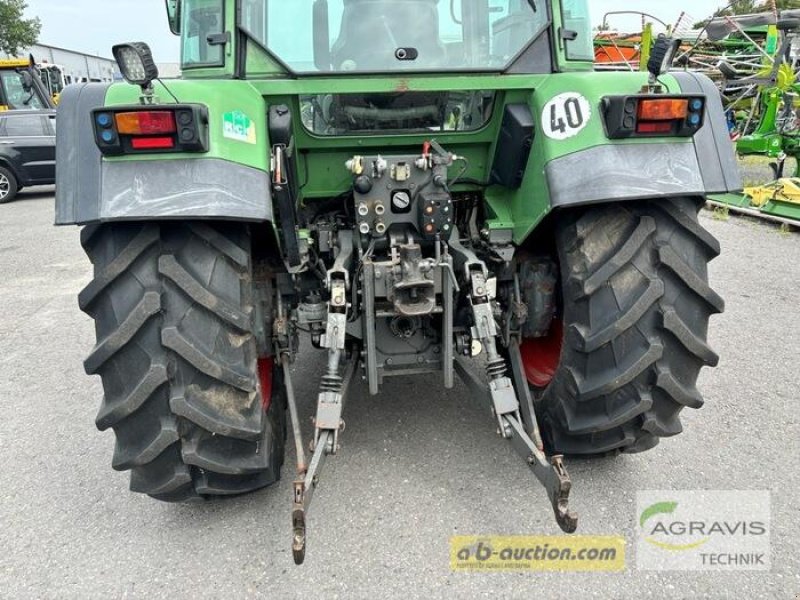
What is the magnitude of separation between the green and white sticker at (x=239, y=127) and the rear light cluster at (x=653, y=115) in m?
1.28

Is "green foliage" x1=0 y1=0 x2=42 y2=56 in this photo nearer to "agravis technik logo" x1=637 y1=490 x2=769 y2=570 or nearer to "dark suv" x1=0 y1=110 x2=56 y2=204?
"dark suv" x1=0 y1=110 x2=56 y2=204

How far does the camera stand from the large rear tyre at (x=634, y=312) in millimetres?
2195

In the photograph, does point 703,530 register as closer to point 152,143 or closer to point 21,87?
point 152,143

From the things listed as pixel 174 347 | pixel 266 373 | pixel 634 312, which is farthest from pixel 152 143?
pixel 634 312

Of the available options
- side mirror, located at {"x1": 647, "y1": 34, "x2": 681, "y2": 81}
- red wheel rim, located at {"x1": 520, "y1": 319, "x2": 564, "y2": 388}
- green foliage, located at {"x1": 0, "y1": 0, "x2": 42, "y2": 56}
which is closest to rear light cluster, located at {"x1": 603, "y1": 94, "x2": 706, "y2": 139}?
side mirror, located at {"x1": 647, "y1": 34, "x2": 681, "y2": 81}

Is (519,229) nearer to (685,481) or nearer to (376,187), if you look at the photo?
(376,187)

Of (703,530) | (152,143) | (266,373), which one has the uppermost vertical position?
(152,143)

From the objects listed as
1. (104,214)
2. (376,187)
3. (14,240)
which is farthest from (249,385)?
(14,240)

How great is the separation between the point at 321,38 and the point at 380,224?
81 centimetres

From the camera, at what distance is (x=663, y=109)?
211 cm

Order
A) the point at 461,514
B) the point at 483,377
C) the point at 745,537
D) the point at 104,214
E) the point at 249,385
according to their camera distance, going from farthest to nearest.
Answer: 1. the point at 483,377
2. the point at 461,514
3. the point at 745,537
4. the point at 249,385
5. the point at 104,214

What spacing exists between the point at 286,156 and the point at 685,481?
7.18 feet

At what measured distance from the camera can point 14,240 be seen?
27.7 feet

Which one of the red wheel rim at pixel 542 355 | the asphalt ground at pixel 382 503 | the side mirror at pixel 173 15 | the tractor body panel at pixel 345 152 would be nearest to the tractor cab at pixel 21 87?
the asphalt ground at pixel 382 503
